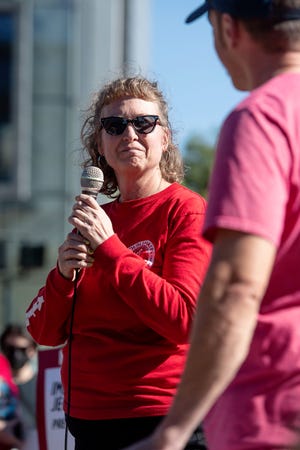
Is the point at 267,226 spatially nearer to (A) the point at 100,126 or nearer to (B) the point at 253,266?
(B) the point at 253,266

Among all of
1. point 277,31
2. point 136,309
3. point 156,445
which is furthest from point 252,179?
point 136,309

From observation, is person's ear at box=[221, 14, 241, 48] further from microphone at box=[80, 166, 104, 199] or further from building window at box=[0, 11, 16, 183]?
building window at box=[0, 11, 16, 183]

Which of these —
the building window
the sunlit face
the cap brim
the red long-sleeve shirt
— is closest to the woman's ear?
the sunlit face

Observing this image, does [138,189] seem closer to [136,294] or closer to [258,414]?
[136,294]

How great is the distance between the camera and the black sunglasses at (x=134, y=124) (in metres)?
3.53

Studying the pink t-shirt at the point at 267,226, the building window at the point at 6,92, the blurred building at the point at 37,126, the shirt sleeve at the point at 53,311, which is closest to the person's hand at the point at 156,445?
the pink t-shirt at the point at 267,226

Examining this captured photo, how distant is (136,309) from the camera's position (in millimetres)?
3082

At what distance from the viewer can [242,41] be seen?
216cm

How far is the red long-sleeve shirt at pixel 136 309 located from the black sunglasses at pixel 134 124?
0.90 feet

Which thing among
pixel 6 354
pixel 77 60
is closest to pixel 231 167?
pixel 6 354

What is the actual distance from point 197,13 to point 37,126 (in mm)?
10445

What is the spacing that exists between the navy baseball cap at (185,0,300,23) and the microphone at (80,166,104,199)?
47.5 inches

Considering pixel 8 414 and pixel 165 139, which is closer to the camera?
pixel 165 139

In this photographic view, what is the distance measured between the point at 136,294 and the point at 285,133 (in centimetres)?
115
